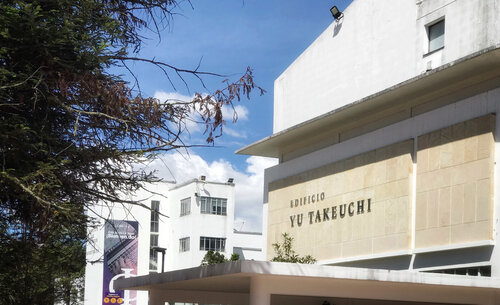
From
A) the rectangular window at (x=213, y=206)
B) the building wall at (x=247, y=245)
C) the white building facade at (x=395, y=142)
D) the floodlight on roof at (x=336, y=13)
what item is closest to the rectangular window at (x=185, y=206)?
the rectangular window at (x=213, y=206)

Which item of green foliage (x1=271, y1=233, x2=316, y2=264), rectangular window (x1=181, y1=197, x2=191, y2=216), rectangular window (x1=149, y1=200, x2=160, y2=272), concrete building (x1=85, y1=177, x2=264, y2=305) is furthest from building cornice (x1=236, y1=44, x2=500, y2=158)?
rectangular window (x1=149, y1=200, x2=160, y2=272)

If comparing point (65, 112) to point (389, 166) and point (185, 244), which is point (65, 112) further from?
point (185, 244)

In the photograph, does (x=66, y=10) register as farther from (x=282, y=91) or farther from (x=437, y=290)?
(x=282, y=91)

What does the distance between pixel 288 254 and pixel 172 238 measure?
35212mm

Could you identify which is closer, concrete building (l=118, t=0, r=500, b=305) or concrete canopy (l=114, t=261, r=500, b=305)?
concrete canopy (l=114, t=261, r=500, b=305)

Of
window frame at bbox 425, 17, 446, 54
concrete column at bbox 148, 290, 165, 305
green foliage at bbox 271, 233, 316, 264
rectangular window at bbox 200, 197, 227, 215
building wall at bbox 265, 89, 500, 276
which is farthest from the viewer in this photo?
rectangular window at bbox 200, 197, 227, 215

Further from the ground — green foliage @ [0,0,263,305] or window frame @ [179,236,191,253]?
green foliage @ [0,0,263,305]

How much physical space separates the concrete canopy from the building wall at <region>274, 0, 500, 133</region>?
7.57 metres

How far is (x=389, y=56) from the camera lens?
971 inches

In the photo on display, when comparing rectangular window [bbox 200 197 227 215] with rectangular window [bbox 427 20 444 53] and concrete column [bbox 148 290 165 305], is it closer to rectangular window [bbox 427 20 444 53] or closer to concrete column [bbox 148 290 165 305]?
rectangular window [bbox 427 20 444 53]

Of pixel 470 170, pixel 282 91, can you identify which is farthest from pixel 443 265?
pixel 282 91

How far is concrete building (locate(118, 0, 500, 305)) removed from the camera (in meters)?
15.7

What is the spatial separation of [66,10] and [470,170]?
1321 cm

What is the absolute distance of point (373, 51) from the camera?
25609 millimetres
